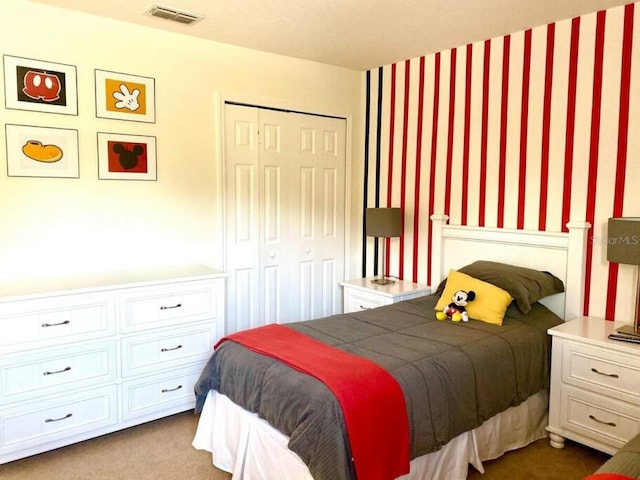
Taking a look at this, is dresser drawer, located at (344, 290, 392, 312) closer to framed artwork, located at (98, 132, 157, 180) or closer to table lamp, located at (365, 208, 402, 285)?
table lamp, located at (365, 208, 402, 285)

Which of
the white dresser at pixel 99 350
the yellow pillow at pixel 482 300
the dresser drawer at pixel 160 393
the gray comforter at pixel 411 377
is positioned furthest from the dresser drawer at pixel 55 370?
the yellow pillow at pixel 482 300

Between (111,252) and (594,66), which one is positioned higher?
(594,66)

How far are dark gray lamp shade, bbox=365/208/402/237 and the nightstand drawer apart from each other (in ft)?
5.52

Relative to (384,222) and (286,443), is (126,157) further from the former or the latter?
(286,443)

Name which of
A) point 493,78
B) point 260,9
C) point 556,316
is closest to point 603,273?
point 556,316

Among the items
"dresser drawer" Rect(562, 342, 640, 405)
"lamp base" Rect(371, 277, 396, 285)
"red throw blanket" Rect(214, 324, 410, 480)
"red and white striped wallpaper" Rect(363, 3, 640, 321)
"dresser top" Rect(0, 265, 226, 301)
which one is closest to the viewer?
"red throw blanket" Rect(214, 324, 410, 480)

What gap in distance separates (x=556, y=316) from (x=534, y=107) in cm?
138

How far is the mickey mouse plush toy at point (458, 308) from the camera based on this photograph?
3.00m

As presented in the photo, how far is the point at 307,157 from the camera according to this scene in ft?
13.6

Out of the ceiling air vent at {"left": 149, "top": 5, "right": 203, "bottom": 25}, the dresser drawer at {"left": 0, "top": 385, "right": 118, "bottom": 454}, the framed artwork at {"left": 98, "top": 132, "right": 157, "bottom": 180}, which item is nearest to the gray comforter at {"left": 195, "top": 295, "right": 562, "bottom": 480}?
the dresser drawer at {"left": 0, "top": 385, "right": 118, "bottom": 454}

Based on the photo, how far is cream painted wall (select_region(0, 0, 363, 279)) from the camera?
114 inches

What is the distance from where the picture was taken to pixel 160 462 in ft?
8.74

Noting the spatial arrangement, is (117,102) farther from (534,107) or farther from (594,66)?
(594,66)

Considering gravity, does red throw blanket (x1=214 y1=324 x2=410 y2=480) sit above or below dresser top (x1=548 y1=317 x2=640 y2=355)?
below
